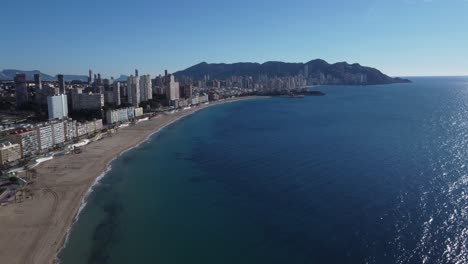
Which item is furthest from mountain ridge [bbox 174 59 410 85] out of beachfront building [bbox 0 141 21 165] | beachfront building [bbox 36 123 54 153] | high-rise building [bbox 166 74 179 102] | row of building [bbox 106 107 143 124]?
beachfront building [bbox 0 141 21 165]

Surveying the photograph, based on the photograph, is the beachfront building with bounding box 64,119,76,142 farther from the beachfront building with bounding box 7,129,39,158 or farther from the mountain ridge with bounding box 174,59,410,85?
the mountain ridge with bounding box 174,59,410,85

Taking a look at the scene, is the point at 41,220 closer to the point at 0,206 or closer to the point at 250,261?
the point at 0,206

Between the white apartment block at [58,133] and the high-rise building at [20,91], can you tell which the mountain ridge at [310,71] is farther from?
the white apartment block at [58,133]

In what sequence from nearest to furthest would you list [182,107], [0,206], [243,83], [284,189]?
1. [0,206]
2. [284,189]
3. [182,107]
4. [243,83]

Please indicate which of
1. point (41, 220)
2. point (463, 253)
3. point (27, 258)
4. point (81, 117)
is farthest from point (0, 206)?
point (81, 117)

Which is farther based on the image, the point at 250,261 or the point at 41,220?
the point at 41,220

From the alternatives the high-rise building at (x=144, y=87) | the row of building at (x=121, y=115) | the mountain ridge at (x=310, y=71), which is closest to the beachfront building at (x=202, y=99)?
the high-rise building at (x=144, y=87)
